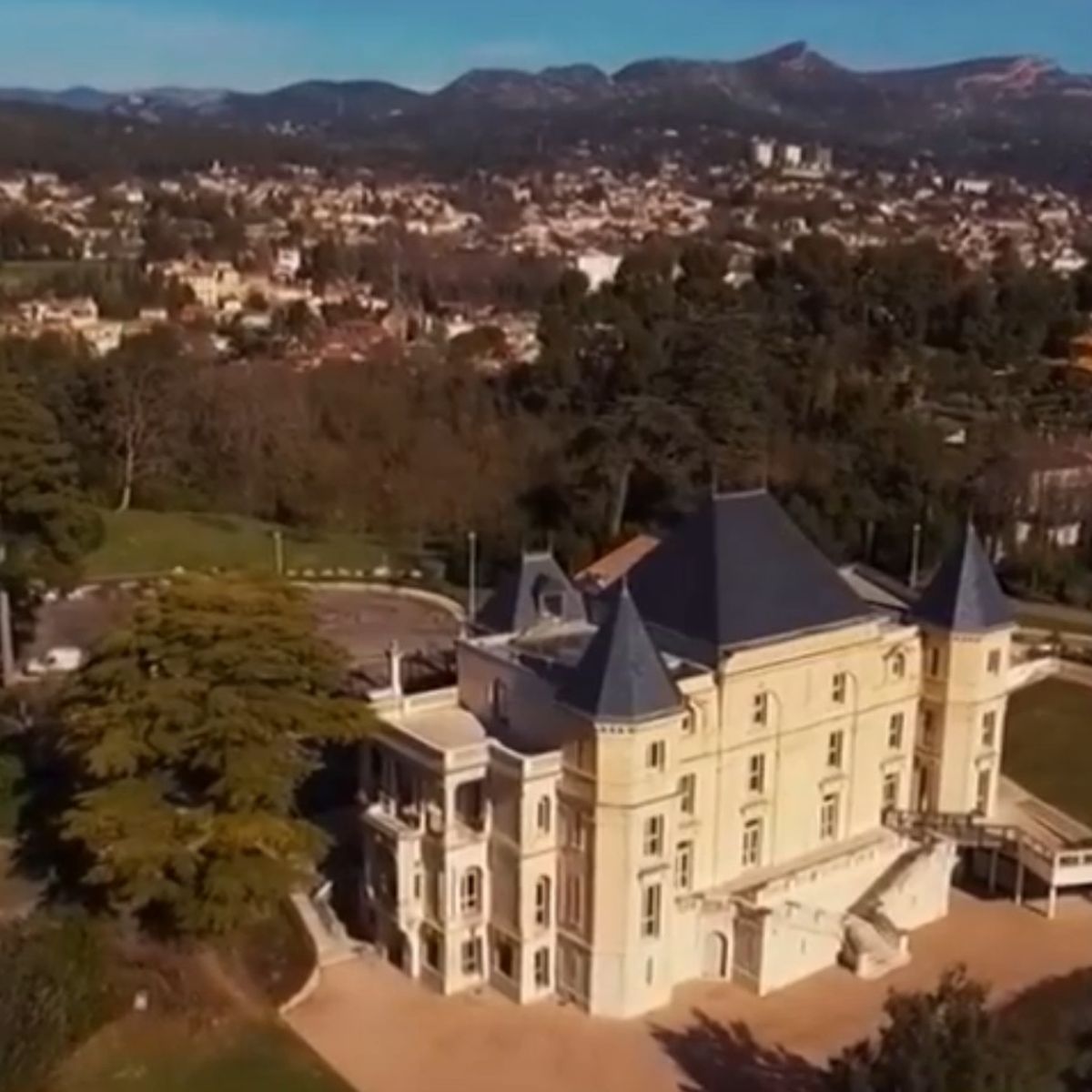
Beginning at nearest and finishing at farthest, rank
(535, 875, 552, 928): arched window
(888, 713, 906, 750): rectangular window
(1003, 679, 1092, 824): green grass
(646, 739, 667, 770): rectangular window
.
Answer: (646, 739, 667, 770): rectangular window, (535, 875, 552, 928): arched window, (888, 713, 906, 750): rectangular window, (1003, 679, 1092, 824): green grass

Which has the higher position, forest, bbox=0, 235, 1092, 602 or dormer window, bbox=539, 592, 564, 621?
dormer window, bbox=539, 592, 564, 621

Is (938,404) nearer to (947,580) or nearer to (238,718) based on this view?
(947,580)

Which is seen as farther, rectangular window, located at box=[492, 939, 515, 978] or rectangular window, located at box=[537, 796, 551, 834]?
rectangular window, located at box=[492, 939, 515, 978]

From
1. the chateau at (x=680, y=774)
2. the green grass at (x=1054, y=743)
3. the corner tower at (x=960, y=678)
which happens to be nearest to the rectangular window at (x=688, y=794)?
the chateau at (x=680, y=774)

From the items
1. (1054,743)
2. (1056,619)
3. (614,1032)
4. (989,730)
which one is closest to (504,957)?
(614,1032)

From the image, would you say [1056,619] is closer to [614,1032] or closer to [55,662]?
[614,1032]

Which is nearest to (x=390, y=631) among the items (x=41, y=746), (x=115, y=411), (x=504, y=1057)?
(x=41, y=746)

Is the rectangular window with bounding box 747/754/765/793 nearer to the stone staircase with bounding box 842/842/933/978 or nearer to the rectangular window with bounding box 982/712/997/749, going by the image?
the stone staircase with bounding box 842/842/933/978

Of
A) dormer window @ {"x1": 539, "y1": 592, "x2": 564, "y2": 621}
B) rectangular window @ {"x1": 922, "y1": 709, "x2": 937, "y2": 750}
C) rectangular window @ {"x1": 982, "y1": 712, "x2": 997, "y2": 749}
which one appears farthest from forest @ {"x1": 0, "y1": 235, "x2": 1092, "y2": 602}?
rectangular window @ {"x1": 922, "y1": 709, "x2": 937, "y2": 750}
